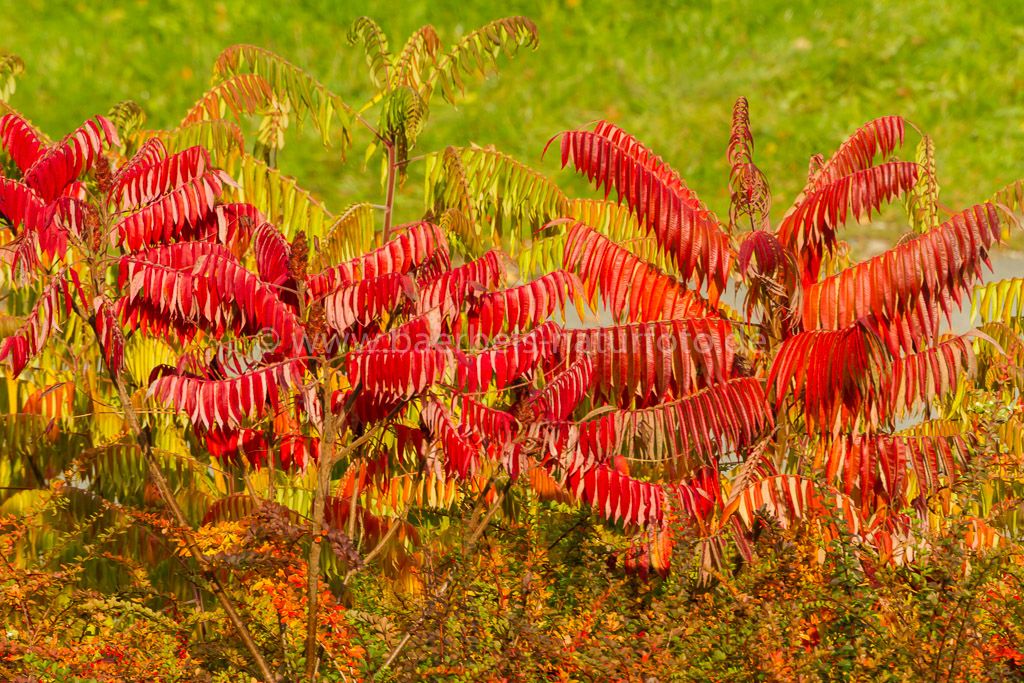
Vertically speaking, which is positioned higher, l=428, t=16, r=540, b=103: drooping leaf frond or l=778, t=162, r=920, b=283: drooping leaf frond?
l=428, t=16, r=540, b=103: drooping leaf frond

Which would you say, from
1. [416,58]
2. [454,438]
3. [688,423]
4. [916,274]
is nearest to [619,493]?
[688,423]

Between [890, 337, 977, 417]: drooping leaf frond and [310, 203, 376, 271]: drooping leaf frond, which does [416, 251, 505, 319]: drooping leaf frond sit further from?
[890, 337, 977, 417]: drooping leaf frond

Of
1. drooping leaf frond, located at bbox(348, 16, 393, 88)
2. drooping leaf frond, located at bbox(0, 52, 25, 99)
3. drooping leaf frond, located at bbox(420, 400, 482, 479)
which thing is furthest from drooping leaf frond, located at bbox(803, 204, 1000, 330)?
drooping leaf frond, located at bbox(0, 52, 25, 99)

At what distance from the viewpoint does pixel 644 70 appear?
1775 cm

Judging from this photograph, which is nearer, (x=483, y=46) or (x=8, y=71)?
(x=483, y=46)

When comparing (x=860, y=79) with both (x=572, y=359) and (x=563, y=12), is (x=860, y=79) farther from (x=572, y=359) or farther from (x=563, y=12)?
(x=572, y=359)

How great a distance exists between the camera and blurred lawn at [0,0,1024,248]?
1612 centimetres

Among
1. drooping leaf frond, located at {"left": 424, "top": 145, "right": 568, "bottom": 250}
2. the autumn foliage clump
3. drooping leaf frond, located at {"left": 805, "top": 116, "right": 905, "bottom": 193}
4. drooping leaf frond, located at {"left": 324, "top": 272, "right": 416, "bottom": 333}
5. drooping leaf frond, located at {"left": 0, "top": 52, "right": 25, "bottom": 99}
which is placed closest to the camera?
the autumn foliage clump

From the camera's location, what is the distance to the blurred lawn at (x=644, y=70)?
16.1 m

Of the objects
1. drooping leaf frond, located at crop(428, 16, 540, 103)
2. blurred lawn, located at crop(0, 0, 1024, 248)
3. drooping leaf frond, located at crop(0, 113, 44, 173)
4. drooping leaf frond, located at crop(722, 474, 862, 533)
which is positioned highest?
blurred lawn, located at crop(0, 0, 1024, 248)

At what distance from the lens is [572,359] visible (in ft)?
18.5

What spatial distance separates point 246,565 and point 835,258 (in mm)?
3997

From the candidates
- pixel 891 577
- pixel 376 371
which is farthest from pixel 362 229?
pixel 891 577

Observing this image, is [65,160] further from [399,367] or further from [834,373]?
[834,373]
